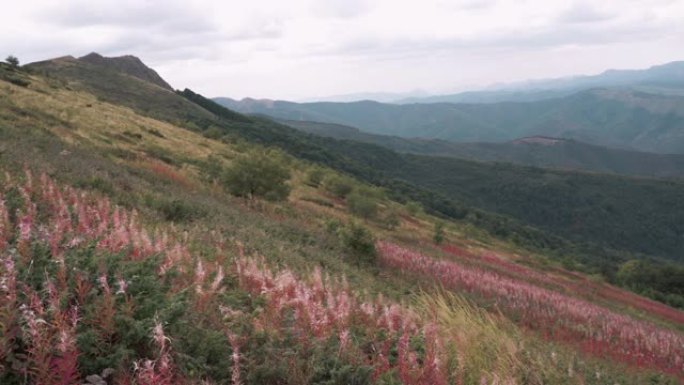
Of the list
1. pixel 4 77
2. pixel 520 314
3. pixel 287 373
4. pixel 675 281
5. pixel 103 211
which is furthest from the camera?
pixel 675 281

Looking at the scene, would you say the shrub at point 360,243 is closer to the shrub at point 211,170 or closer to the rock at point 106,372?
the rock at point 106,372

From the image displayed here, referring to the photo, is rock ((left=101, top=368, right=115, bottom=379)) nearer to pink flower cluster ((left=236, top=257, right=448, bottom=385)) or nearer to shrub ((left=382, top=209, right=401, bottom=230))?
pink flower cluster ((left=236, top=257, right=448, bottom=385))

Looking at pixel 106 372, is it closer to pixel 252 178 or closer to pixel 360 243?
pixel 360 243

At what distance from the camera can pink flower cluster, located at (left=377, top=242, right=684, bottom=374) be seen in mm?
15680

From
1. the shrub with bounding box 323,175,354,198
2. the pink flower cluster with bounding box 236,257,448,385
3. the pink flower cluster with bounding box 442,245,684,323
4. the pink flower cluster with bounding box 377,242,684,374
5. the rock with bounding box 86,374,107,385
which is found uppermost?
the rock with bounding box 86,374,107,385

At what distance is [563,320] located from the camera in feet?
59.9

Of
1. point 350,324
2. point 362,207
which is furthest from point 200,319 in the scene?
point 362,207

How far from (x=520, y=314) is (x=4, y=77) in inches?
2324

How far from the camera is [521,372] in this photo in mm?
6973

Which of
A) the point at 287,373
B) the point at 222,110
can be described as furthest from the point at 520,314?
the point at 222,110

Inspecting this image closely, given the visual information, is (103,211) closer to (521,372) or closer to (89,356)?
(89,356)

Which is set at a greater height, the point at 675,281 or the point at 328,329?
the point at 328,329

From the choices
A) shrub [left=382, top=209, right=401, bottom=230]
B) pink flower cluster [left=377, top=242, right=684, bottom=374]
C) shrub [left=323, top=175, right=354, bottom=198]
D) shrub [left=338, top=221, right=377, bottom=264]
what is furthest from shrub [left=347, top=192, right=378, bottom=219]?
shrub [left=338, top=221, right=377, bottom=264]

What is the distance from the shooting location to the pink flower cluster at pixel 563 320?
15680 millimetres
